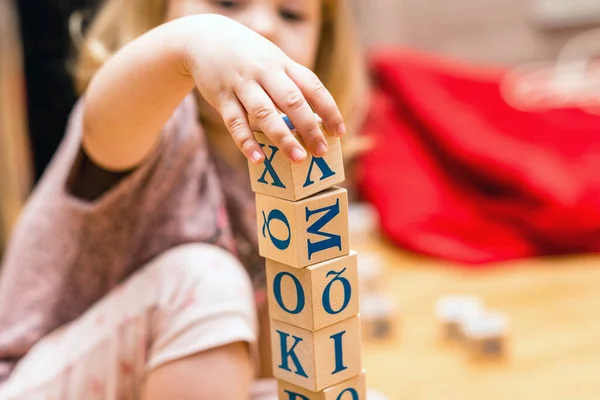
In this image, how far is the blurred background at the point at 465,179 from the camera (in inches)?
47.0

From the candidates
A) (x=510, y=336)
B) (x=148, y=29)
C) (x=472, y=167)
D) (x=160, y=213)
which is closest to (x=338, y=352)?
(x=160, y=213)

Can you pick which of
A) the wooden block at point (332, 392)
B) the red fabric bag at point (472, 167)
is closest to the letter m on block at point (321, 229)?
the wooden block at point (332, 392)

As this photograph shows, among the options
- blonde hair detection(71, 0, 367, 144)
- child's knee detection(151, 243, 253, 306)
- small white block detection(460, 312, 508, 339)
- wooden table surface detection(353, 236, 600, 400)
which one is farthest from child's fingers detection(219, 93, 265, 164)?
small white block detection(460, 312, 508, 339)

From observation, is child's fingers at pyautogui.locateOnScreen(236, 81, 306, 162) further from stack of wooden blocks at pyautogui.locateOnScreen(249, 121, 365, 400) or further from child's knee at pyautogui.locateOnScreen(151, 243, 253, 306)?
child's knee at pyautogui.locateOnScreen(151, 243, 253, 306)

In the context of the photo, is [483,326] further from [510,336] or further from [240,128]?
[240,128]

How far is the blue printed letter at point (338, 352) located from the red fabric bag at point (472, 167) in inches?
38.1

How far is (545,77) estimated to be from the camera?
2.08 meters

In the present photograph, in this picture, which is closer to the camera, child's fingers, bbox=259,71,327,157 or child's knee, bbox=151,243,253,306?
child's fingers, bbox=259,71,327,157

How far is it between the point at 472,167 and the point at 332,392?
3.81ft

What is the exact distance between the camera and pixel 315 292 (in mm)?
591

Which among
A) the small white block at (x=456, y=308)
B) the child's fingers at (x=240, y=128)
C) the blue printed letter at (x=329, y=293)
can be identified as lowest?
the blue printed letter at (x=329, y=293)

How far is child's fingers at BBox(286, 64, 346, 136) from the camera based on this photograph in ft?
1.91

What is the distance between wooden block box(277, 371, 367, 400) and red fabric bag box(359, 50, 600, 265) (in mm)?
945

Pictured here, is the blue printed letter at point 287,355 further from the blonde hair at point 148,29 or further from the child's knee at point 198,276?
the blonde hair at point 148,29
